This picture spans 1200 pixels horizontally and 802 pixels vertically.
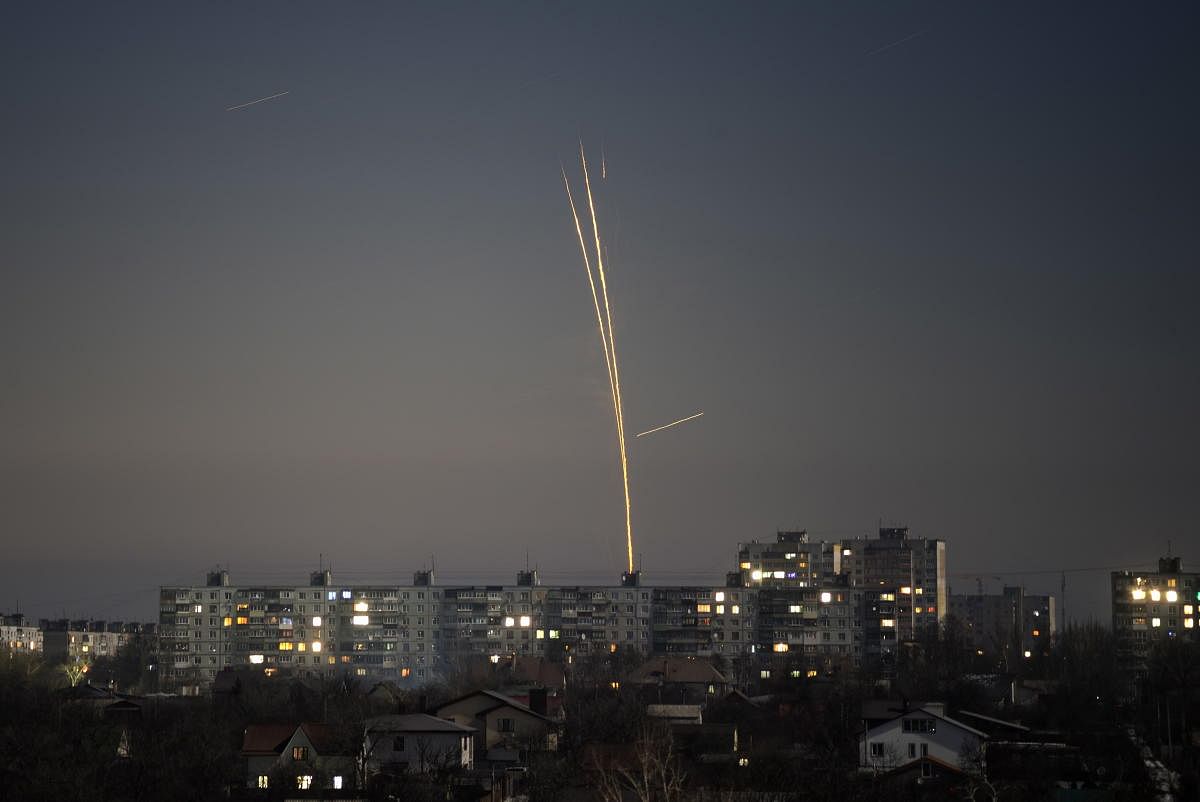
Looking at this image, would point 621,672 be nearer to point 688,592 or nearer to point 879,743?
point 688,592

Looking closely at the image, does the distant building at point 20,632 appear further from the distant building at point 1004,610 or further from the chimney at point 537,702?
the chimney at point 537,702

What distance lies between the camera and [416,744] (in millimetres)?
47750

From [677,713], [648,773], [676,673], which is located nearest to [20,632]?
[676,673]

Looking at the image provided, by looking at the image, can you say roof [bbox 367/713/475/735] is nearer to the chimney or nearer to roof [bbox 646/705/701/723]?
the chimney

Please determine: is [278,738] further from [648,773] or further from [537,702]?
[648,773]

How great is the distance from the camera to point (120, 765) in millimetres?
46062

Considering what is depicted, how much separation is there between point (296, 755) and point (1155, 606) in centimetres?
8021

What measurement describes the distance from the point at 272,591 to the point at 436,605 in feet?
35.7

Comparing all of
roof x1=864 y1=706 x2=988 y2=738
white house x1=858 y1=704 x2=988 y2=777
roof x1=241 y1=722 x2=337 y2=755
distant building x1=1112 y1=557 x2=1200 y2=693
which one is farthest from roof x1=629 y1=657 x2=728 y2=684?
distant building x1=1112 y1=557 x2=1200 y2=693

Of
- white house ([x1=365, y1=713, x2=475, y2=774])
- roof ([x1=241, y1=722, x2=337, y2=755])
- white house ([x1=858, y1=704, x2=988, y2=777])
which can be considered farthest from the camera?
white house ([x1=858, y1=704, x2=988, y2=777])

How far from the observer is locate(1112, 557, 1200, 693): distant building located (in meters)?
113

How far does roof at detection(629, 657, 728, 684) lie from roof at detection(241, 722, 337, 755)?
3183 centimetres

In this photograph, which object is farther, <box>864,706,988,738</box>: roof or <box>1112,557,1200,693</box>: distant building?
<box>1112,557,1200,693</box>: distant building

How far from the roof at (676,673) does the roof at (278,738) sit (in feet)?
104
